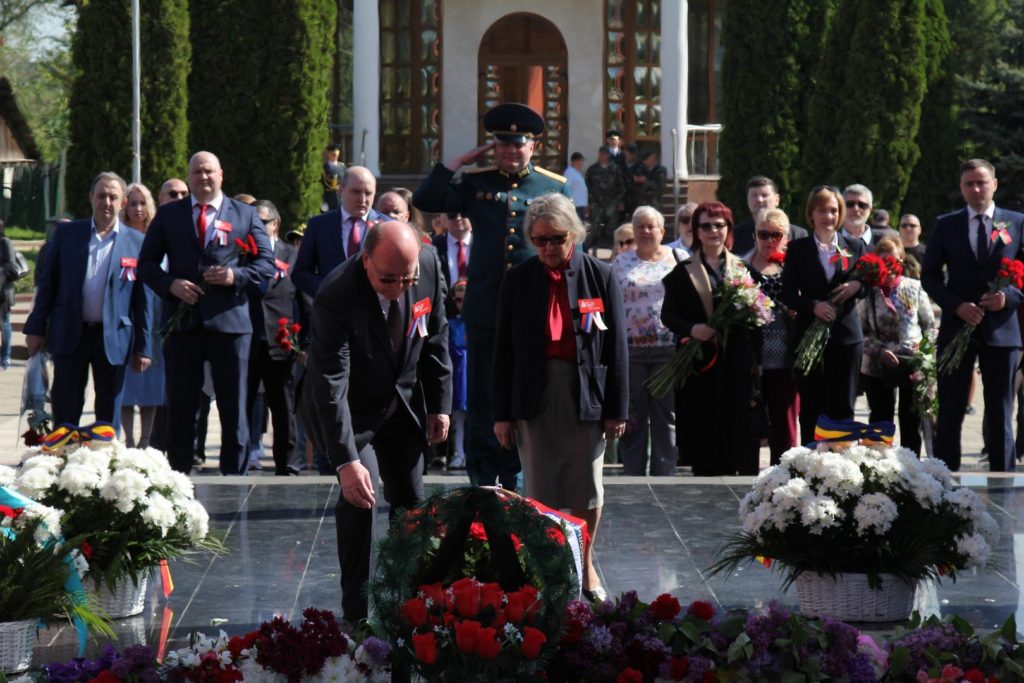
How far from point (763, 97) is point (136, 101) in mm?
9565

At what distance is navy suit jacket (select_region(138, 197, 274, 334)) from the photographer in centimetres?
1046

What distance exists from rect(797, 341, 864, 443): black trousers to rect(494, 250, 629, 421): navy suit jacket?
388 cm

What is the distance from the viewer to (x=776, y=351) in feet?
36.1

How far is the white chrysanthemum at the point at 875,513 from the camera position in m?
6.57

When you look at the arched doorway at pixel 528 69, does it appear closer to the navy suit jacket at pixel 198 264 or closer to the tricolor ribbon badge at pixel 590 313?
the navy suit jacket at pixel 198 264

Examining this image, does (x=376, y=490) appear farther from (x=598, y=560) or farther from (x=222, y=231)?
(x=222, y=231)

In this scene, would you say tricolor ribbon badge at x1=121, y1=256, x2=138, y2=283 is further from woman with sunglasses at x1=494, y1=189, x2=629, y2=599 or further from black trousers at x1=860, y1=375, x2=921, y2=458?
black trousers at x1=860, y1=375, x2=921, y2=458

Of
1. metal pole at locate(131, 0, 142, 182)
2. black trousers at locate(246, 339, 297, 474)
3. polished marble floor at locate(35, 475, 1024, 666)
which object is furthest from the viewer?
metal pole at locate(131, 0, 142, 182)

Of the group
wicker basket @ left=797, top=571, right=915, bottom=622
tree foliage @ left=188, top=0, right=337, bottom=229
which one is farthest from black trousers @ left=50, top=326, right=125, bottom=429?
tree foliage @ left=188, top=0, right=337, bottom=229

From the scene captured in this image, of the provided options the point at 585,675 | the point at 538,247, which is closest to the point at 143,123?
the point at 538,247

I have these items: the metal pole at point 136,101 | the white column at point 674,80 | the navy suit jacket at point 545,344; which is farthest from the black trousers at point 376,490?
the white column at point 674,80

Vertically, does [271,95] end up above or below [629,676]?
above

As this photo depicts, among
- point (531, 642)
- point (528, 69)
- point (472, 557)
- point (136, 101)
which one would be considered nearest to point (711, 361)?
point (472, 557)

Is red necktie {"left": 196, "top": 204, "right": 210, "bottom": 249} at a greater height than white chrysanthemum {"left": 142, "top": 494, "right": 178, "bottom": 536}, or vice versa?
red necktie {"left": 196, "top": 204, "right": 210, "bottom": 249}
